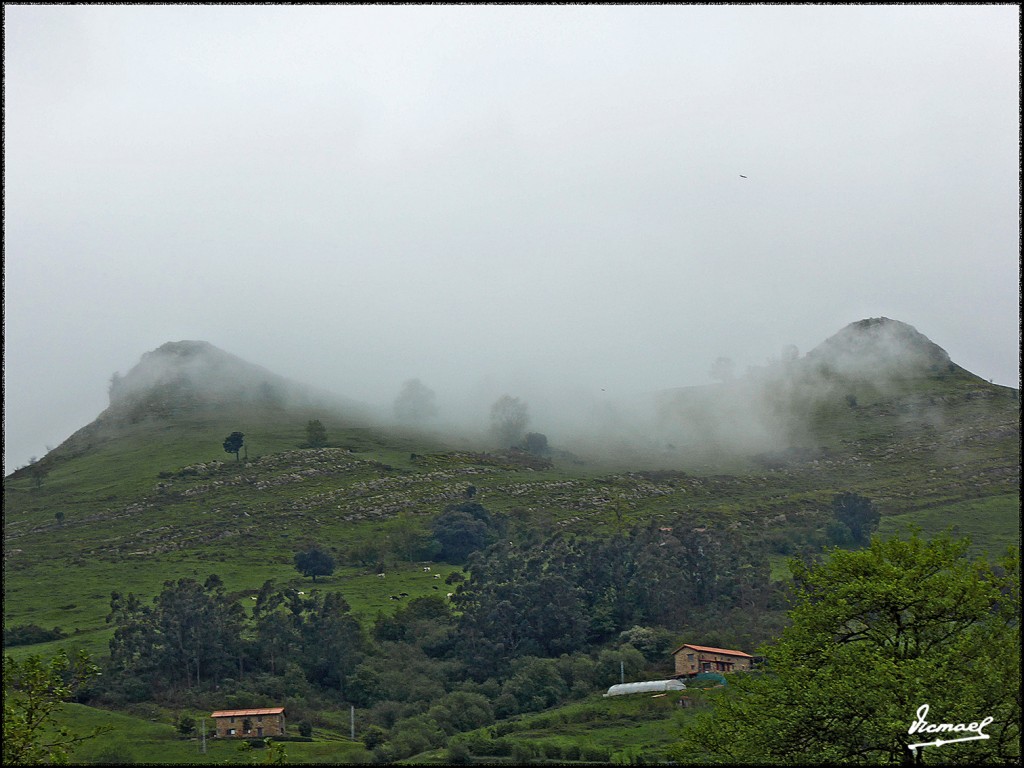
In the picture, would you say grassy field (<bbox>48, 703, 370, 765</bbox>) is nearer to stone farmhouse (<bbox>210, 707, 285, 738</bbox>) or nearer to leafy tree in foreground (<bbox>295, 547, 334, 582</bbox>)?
stone farmhouse (<bbox>210, 707, 285, 738</bbox>)

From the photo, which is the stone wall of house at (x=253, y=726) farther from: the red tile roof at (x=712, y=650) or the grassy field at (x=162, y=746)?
the red tile roof at (x=712, y=650)

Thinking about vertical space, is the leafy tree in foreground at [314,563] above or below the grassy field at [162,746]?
above

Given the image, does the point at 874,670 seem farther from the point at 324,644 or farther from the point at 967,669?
the point at 324,644

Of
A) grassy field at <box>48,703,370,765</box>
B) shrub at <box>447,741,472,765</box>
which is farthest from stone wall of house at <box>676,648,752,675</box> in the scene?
grassy field at <box>48,703,370,765</box>

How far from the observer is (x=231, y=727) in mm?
94875

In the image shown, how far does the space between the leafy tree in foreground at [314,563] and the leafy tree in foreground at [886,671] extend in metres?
127

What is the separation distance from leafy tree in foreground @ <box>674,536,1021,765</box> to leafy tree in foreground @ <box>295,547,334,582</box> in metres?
127

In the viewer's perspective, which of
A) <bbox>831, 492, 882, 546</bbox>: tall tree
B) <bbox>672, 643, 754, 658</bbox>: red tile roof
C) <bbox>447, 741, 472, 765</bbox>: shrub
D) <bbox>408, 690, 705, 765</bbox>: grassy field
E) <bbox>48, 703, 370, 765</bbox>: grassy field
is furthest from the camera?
<bbox>831, 492, 882, 546</bbox>: tall tree

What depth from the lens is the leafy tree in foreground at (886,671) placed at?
29.4m

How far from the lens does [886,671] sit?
3059 centimetres

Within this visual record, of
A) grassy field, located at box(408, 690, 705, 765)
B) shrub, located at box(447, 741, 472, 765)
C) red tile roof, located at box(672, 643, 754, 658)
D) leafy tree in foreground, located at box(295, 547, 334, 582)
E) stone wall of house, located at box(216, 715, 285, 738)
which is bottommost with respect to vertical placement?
grassy field, located at box(408, 690, 705, 765)

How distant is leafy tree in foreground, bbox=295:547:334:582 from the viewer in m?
158

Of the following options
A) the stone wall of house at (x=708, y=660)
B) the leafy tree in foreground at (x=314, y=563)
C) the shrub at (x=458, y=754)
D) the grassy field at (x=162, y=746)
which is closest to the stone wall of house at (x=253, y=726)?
the grassy field at (x=162, y=746)

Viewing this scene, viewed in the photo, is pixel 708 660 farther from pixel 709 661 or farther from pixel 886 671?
pixel 886 671
